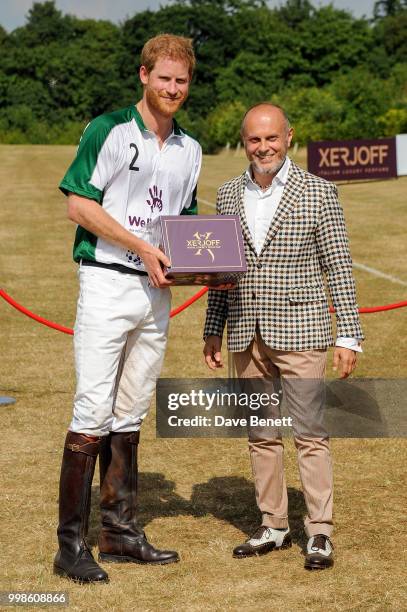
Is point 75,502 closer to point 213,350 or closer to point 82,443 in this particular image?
point 82,443

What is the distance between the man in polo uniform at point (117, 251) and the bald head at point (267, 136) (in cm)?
33

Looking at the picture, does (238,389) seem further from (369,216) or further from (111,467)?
(369,216)

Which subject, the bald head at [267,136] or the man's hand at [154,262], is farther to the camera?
the bald head at [267,136]

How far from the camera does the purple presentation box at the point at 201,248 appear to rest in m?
4.74

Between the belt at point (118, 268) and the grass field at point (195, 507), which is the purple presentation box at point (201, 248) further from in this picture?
Answer: the grass field at point (195, 507)

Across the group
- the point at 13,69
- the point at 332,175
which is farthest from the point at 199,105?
the point at 332,175

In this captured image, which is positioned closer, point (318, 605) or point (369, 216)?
point (318, 605)

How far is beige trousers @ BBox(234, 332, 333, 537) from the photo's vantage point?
5.12 meters

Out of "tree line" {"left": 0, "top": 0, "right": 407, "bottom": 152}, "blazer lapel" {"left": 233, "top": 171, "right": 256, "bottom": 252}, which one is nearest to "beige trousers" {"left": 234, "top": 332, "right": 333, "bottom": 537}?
"blazer lapel" {"left": 233, "top": 171, "right": 256, "bottom": 252}

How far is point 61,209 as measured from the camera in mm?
27938

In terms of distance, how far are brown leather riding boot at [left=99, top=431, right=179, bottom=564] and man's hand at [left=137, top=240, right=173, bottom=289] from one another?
91 centimetres

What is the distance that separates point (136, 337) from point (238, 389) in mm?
629

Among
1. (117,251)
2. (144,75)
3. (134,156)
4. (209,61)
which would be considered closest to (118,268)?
(117,251)

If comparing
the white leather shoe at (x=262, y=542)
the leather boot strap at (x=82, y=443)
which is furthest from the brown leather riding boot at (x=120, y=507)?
the white leather shoe at (x=262, y=542)
